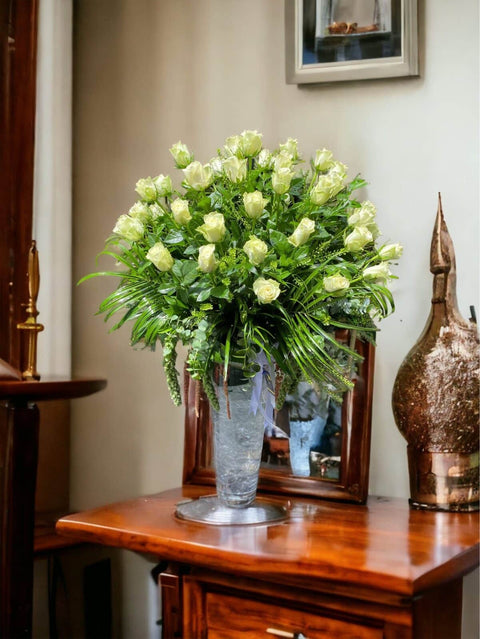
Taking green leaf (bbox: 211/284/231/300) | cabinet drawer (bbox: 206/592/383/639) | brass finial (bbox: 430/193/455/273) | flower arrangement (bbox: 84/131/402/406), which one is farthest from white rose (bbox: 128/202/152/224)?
cabinet drawer (bbox: 206/592/383/639)

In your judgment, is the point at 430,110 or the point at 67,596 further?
the point at 67,596

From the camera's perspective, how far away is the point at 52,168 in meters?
1.90

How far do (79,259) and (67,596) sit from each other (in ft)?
2.86

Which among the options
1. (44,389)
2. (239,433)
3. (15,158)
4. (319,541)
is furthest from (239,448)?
(15,158)

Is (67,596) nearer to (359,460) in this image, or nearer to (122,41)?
(359,460)

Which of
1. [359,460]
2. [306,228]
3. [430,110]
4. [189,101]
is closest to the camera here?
[306,228]

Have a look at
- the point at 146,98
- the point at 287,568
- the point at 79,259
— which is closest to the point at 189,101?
the point at 146,98

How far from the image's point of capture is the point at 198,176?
4.27 feet

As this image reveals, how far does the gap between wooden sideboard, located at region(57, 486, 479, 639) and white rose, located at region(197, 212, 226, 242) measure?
478 mm

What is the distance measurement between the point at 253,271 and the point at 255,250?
0.04 metres

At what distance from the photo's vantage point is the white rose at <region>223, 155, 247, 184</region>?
129 centimetres

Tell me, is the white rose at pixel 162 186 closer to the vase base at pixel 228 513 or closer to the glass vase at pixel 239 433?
the glass vase at pixel 239 433

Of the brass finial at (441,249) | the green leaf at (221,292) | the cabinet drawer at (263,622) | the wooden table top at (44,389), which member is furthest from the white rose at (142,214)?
the cabinet drawer at (263,622)

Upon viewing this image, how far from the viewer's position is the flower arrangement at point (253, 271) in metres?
1.23
